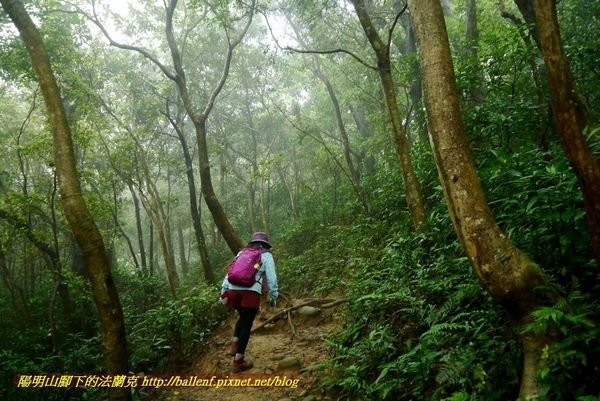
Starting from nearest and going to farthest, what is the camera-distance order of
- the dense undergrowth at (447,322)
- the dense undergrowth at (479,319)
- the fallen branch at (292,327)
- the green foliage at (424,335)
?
the dense undergrowth at (479,319) → the dense undergrowth at (447,322) → the green foliage at (424,335) → the fallen branch at (292,327)

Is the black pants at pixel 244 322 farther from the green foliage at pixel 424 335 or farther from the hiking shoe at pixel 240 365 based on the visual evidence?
the green foliage at pixel 424 335

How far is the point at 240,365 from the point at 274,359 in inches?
22.2

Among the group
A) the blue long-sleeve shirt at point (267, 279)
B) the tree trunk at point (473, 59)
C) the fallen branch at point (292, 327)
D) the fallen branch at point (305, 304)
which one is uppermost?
the tree trunk at point (473, 59)

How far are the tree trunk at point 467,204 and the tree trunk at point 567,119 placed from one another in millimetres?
544

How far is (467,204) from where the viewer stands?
3035mm

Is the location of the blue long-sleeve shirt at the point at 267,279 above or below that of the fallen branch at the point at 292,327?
above

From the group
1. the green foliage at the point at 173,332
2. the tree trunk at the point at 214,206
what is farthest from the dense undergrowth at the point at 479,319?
the tree trunk at the point at 214,206

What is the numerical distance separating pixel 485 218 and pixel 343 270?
703 cm

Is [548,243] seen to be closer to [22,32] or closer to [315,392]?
[315,392]

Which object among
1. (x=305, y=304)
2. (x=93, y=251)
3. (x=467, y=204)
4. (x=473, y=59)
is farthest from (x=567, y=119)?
(x=305, y=304)

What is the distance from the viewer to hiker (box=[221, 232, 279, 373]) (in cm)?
586

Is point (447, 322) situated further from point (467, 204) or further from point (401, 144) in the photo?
point (401, 144)

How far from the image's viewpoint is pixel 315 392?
15.8ft

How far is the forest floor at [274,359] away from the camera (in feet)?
17.6
